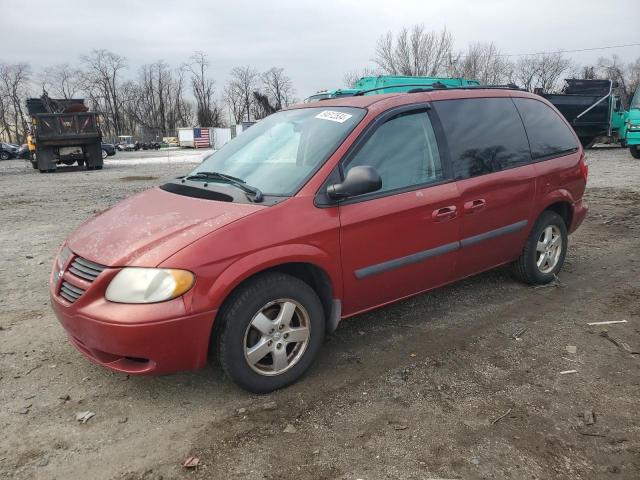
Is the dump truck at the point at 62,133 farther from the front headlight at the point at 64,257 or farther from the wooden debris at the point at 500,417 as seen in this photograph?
the wooden debris at the point at 500,417

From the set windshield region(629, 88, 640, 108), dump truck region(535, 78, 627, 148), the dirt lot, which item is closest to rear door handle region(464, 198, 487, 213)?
the dirt lot

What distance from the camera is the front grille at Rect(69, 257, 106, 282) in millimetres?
2762

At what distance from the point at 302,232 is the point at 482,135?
6.37ft

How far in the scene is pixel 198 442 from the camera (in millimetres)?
2590

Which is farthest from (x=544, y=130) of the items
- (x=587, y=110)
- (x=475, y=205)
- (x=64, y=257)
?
(x=587, y=110)

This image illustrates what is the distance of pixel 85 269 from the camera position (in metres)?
2.85

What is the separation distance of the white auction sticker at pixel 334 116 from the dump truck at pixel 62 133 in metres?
18.4

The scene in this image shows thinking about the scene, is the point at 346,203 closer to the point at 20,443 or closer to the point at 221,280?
the point at 221,280

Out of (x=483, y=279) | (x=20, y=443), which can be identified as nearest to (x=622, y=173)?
(x=483, y=279)

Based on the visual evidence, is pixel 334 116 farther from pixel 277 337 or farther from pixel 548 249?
pixel 548 249

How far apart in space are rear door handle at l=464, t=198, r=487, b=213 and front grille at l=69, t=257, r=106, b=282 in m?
2.55

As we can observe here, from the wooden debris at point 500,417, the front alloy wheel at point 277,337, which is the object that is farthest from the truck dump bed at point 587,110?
the front alloy wheel at point 277,337

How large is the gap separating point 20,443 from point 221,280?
4.40 feet

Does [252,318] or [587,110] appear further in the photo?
[587,110]
